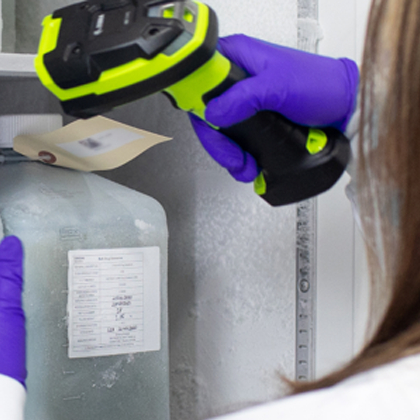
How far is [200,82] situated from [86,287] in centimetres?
36

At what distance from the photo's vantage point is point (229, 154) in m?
0.64

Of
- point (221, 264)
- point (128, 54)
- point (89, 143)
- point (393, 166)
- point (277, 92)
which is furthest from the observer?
point (221, 264)

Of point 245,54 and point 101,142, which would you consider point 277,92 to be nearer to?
point 245,54

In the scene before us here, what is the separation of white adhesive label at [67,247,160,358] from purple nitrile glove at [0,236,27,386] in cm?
8

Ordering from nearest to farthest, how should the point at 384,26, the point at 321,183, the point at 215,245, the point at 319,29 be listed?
1. the point at 384,26
2. the point at 321,183
3. the point at 319,29
4. the point at 215,245

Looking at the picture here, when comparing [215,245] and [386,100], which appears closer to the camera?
[386,100]

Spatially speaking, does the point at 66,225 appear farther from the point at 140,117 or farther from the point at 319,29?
the point at 319,29

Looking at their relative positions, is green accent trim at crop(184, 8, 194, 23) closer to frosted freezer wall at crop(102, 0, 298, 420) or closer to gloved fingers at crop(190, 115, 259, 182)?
gloved fingers at crop(190, 115, 259, 182)

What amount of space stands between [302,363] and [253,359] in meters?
0.09

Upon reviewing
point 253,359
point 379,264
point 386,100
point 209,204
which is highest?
point 386,100

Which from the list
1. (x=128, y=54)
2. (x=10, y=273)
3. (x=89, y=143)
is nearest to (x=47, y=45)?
(x=128, y=54)

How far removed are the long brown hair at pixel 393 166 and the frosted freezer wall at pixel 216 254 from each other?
1.81 feet

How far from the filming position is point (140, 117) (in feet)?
3.25

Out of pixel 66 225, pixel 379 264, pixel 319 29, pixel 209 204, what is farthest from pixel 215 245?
pixel 379 264
